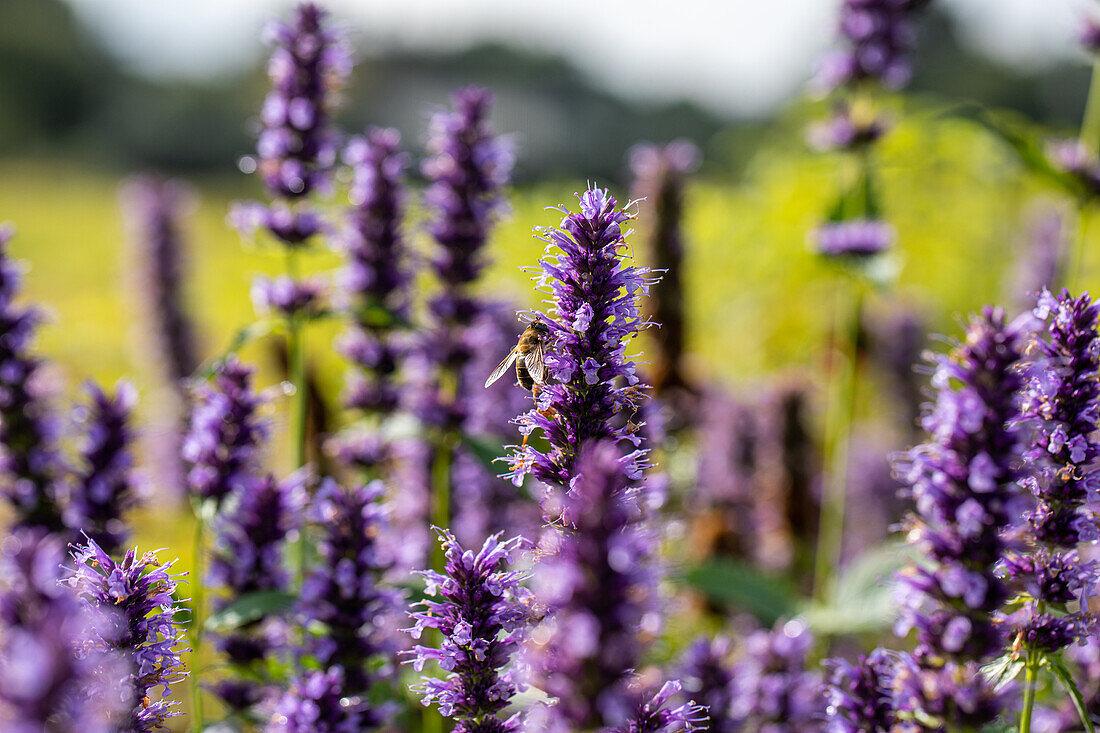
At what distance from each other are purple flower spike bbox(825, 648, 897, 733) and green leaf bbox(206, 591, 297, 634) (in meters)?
1.66

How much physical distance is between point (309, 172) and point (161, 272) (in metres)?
5.20

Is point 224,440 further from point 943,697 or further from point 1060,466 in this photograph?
point 1060,466

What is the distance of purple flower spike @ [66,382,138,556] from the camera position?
346 cm

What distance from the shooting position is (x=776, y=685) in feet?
11.0

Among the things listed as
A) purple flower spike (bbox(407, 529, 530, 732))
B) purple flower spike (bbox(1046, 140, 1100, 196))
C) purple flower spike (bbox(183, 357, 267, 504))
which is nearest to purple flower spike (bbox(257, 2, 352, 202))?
purple flower spike (bbox(183, 357, 267, 504))

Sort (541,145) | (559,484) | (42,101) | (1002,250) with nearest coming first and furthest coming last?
(559,484) → (1002,250) → (541,145) → (42,101)

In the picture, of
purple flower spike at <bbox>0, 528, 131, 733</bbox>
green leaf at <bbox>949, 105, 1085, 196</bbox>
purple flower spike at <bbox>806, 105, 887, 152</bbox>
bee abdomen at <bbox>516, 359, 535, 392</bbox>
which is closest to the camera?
purple flower spike at <bbox>0, 528, 131, 733</bbox>

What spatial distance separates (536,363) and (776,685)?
4.96 ft

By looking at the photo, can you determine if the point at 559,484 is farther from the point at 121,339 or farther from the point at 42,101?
the point at 42,101

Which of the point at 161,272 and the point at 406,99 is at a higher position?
the point at 406,99

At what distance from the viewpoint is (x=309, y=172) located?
4.00 m

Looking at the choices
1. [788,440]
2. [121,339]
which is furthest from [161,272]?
[788,440]

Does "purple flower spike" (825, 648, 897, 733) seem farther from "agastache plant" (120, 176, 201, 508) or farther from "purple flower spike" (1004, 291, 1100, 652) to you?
"agastache plant" (120, 176, 201, 508)

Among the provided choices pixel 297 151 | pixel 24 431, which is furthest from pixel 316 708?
pixel 297 151
